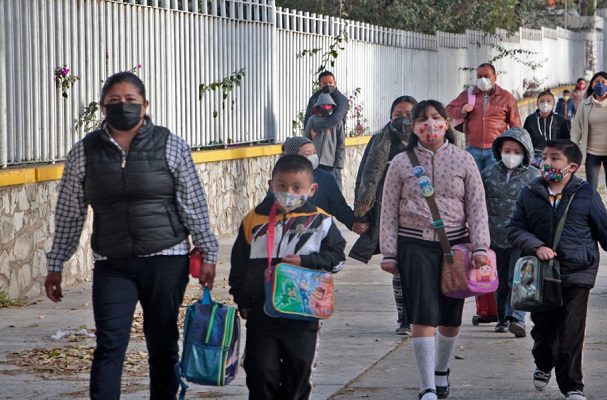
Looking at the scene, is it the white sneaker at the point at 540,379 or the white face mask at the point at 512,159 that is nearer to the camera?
the white sneaker at the point at 540,379

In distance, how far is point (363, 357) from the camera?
8.91m

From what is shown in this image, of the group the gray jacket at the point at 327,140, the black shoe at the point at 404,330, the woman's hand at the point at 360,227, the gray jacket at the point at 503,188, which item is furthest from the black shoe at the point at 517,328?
the gray jacket at the point at 327,140

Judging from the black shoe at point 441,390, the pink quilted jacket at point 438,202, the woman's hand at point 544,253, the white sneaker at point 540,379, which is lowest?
the black shoe at point 441,390

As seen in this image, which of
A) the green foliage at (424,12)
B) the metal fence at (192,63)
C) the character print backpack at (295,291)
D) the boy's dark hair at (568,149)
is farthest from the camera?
the green foliage at (424,12)

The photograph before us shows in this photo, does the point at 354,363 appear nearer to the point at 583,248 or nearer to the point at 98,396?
the point at 583,248

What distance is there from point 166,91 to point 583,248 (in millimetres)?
7703

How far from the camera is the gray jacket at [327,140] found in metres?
15.8

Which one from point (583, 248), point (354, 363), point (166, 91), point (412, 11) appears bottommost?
point (354, 363)

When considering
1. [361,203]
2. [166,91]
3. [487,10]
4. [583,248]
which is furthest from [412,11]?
[583,248]

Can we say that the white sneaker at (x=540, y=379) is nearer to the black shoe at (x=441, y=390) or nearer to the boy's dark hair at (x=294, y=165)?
the black shoe at (x=441, y=390)

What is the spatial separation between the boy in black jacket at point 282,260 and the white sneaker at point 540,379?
5.83 ft

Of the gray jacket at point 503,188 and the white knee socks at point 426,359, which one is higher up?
the gray jacket at point 503,188

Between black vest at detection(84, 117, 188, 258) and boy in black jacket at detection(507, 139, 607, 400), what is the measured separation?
2.11m

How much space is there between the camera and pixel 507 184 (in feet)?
Answer: 31.1
